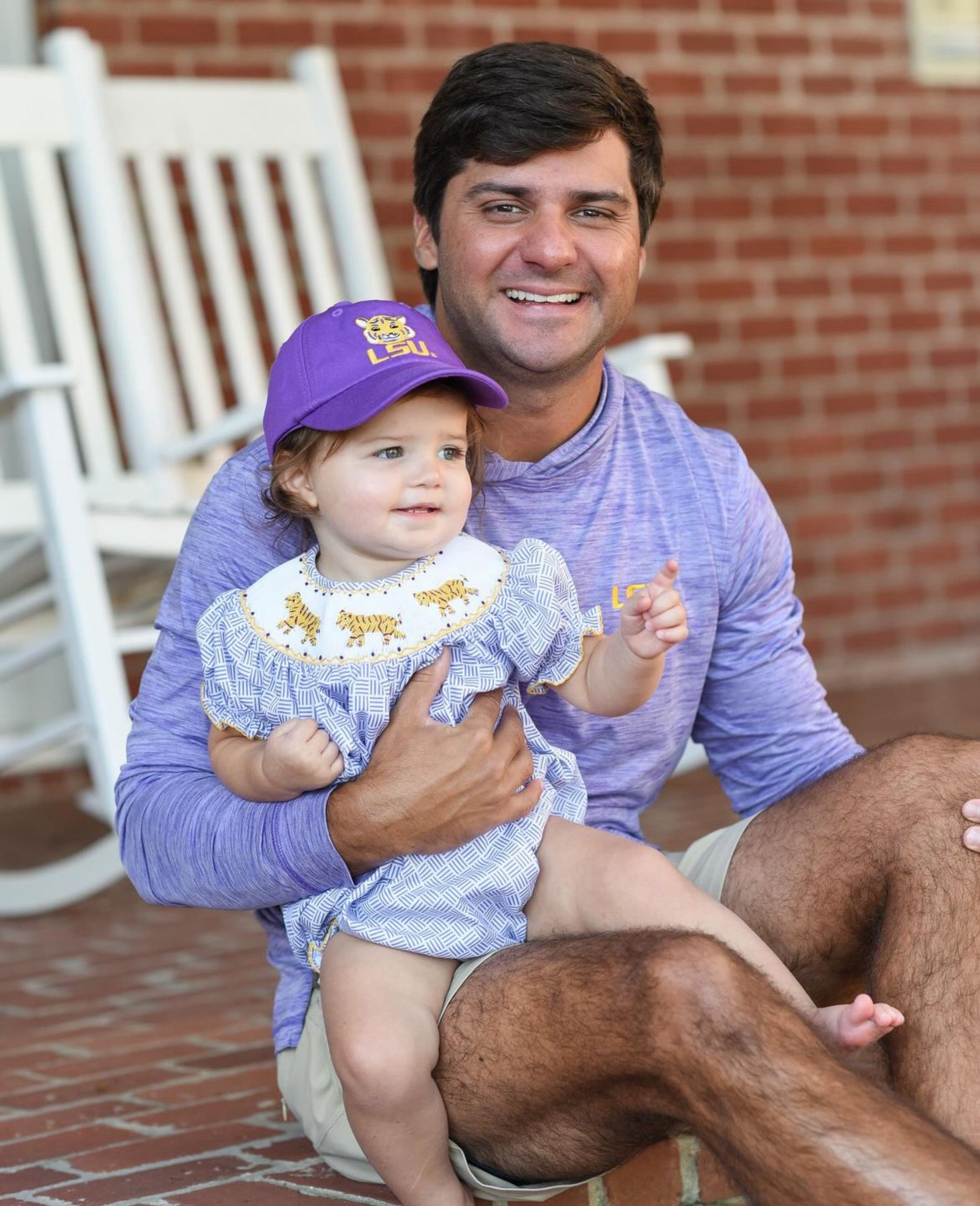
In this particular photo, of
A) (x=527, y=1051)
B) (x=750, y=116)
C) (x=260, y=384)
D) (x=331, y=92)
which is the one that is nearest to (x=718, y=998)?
(x=527, y=1051)

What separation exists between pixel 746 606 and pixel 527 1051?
0.60 metres

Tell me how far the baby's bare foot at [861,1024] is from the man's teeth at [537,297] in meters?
0.79

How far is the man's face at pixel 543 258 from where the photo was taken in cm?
178

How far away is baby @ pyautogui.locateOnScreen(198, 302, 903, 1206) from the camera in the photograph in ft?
4.88

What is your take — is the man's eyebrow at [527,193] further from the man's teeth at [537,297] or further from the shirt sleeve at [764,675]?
the shirt sleeve at [764,675]

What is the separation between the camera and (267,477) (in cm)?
170

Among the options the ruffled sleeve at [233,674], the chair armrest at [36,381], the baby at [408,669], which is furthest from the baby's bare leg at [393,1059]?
the chair armrest at [36,381]

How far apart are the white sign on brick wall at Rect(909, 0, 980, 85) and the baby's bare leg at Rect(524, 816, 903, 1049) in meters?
3.71

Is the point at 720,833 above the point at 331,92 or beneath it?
beneath

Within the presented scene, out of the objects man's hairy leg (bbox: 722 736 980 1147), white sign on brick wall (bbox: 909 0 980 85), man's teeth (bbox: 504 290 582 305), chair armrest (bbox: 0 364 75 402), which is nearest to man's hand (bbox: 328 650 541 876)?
man's hairy leg (bbox: 722 736 980 1147)

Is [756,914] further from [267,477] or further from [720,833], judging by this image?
[267,477]

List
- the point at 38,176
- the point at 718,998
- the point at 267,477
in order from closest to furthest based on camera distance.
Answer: the point at 718,998 → the point at 267,477 → the point at 38,176

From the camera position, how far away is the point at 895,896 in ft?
5.24

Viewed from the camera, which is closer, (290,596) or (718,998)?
(718,998)
